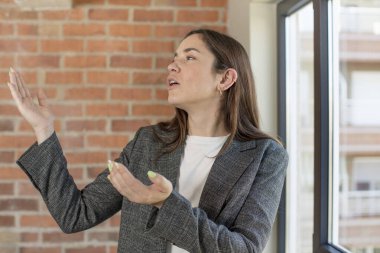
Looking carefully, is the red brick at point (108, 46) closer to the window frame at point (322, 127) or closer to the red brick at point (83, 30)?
the red brick at point (83, 30)

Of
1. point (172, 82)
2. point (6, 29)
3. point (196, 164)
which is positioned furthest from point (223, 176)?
point (6, 29)

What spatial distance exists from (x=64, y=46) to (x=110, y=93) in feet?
0.97

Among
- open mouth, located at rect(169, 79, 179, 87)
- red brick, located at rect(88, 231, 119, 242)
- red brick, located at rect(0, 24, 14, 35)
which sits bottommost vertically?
→ red brick, located at rect(88, 231, 119, 242)

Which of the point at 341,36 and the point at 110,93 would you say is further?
the point at 110,93

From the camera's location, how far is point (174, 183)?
1432 millimetres

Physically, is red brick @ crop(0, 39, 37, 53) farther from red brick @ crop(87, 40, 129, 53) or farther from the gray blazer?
the gray blazer

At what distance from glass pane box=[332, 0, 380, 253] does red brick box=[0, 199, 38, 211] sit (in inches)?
52.2

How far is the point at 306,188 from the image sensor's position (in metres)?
2.06

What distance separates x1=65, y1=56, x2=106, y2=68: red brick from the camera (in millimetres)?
2320

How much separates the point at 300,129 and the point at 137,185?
1.22 metres

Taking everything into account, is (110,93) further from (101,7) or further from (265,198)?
(265,198)

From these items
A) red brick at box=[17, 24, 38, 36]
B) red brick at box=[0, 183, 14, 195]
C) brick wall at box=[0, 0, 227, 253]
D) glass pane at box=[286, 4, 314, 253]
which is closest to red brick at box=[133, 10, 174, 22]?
brick wall at box=[0, 0, 227, 253]

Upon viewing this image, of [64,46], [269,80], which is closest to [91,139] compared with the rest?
[64,46]

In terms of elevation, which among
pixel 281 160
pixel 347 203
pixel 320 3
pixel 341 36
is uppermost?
pixel 320 3
